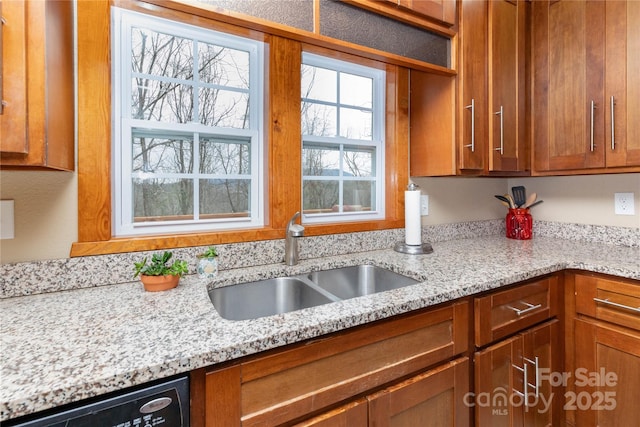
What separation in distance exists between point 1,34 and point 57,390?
747 mm

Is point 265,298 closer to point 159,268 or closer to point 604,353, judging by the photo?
point 159,268

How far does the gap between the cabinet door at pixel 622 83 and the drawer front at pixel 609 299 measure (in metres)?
0.59

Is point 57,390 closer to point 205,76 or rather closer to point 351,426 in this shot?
point 351,426

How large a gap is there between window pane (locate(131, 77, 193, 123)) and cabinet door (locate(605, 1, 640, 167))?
6.49 feet

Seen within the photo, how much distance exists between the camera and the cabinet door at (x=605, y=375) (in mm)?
1276

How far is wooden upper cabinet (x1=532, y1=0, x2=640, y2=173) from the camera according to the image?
148 cm

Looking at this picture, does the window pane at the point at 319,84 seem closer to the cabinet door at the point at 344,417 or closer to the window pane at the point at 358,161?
the window pane at the point at 358,161

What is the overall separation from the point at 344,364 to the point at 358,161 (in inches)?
47.2

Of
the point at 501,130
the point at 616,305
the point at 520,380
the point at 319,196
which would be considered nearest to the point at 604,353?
the point at 616,305

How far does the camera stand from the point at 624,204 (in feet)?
5.87

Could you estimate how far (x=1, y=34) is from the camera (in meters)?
0.69

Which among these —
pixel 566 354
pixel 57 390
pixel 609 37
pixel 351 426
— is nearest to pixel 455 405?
pixel 351 426

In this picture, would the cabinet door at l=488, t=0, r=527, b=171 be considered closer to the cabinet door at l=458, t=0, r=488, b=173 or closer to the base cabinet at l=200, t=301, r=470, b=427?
the cabinet door at l=458, t=0, r=488, b=173

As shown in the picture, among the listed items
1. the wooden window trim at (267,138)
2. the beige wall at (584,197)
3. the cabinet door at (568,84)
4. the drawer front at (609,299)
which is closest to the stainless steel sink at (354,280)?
the wooden window trim at (267,138)
